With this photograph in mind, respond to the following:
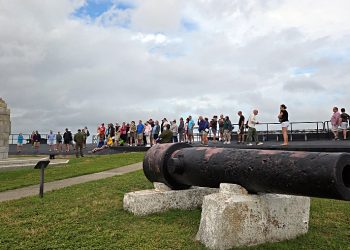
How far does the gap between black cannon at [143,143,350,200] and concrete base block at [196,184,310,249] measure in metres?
0.21

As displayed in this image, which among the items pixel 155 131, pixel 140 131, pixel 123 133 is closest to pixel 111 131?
pixel 123 133

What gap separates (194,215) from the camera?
22.8 feet

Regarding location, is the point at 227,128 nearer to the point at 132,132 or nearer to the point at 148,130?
the point at 148,130

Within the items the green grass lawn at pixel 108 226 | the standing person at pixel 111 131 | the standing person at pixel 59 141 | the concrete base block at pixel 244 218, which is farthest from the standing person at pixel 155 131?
the concrete base block at pixel 244 218

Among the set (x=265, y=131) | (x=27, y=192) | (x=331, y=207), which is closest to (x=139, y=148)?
(x=265, y=131)

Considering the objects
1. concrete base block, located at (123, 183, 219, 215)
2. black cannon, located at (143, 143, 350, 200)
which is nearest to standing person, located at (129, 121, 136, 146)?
concrete base block, located at (123, 183, 219, 215)

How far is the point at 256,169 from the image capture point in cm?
511

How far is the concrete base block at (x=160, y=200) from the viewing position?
22.9 ft

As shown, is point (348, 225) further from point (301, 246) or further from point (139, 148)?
point (139, 148)

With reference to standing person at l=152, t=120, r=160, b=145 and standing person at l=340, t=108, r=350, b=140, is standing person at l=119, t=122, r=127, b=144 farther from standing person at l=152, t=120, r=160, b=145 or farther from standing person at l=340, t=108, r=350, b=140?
standing person at l=340, t=108, r=350, b=140

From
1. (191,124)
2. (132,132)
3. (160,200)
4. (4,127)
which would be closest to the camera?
(160,200)

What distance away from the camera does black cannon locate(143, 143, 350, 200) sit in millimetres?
4348

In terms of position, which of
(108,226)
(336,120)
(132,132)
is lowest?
(108,226)

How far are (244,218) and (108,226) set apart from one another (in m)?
2.16
